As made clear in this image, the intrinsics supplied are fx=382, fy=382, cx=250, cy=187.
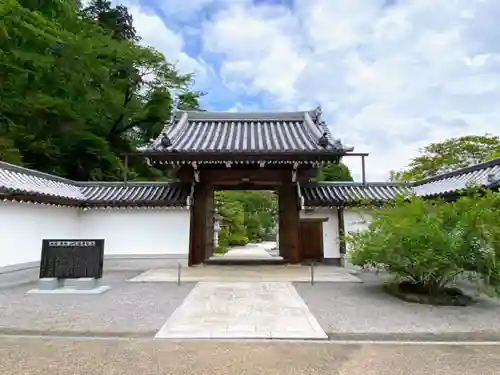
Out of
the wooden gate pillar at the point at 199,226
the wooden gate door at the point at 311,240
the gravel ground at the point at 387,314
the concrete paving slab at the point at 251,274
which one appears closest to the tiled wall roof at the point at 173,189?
the wooden gate pillar at the point at 199,226

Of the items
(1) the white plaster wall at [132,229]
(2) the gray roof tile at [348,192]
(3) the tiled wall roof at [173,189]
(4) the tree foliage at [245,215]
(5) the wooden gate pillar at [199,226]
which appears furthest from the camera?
(4) the tree foliage at [245,215]

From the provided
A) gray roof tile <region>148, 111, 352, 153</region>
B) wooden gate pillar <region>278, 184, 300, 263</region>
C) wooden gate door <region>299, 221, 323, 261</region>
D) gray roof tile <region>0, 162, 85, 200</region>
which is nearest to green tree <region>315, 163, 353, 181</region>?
gray roof tile <region>148, 111, 352, 153</region>

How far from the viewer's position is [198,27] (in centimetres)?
1157

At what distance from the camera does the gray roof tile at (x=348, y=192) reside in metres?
11.8

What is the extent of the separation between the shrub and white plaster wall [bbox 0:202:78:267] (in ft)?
25.6

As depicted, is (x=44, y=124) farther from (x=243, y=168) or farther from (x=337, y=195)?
(x=337, y=195)

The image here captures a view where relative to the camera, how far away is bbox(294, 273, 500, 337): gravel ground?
15.3ft

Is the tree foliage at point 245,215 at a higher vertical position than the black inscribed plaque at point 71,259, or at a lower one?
higher

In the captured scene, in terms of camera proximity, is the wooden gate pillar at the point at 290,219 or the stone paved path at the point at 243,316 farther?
the wooden gate pillar at the point at 290,219

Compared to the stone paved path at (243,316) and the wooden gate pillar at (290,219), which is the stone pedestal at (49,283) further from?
the wooden gate pillar at (290,219)

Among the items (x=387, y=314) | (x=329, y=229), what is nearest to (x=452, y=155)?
(x=329, y=229)

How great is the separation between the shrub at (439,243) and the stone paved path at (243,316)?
1737mm

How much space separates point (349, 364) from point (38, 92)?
16194 mm

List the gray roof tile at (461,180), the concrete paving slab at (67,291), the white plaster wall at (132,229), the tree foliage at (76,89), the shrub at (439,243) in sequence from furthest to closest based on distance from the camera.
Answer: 1. the tree foliage at (76,89)
2. the white plaster wall at (132,229)
3. the gray roof tile at (461,180)
4. the concrete paving slab at (67,291)
5. the shrub at (439,243)
